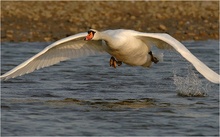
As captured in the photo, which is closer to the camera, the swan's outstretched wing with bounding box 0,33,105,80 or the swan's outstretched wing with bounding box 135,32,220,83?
the swan's outstretched wing with bounding box 135,32,220,83

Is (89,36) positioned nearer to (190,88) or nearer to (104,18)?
(190,88)

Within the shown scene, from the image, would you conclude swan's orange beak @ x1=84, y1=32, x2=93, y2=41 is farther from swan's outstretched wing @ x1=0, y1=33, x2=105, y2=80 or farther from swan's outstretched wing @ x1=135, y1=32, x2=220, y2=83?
swan's outstretched wing @ x1=135, y1=32, x2=220, y2=83

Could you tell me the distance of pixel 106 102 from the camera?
12.9 m

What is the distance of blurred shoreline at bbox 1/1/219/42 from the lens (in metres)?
22.5

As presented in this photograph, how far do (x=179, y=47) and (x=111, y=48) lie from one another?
1.23 metres

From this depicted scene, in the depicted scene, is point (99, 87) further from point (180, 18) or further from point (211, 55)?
point (180, 18)

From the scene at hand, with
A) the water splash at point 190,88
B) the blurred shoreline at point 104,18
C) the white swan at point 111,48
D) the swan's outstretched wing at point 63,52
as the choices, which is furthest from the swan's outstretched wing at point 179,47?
the blurred shoreline at point 104,18

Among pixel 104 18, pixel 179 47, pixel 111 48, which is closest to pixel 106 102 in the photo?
pixel 111 48

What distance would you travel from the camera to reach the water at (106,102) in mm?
10891

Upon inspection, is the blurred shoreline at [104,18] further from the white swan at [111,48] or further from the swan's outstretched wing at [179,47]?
the swan's outstretched wing at [179,47]

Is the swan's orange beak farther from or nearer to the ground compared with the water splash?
farther from the ground

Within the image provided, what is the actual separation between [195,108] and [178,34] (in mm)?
10162

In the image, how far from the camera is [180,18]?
24625mm

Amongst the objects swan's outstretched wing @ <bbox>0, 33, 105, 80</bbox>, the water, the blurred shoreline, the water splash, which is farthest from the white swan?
the blurred shoreline
